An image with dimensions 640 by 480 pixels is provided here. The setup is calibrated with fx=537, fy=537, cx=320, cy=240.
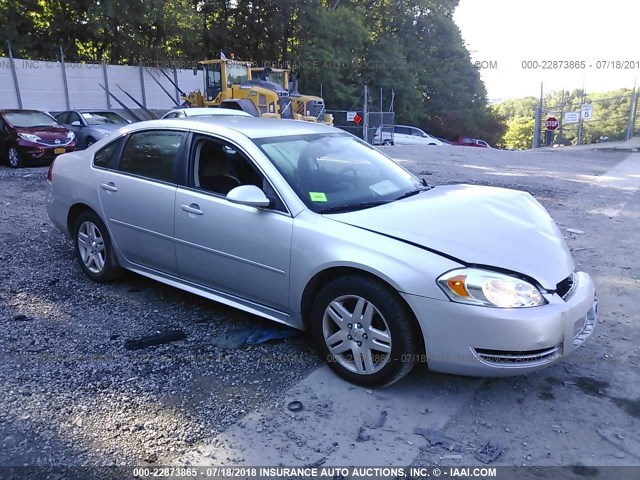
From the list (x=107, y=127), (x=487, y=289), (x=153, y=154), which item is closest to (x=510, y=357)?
(x=487, y=289)

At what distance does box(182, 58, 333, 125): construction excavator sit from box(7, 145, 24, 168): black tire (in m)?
6.88

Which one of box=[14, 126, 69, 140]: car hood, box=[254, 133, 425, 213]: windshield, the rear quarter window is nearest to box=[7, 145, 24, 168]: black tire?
box=[14, 126, 69, 140]: car hood

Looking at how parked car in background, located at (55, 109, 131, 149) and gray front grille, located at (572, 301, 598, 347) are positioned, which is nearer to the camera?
gray front grille, located at (572, 301, 598, 347)

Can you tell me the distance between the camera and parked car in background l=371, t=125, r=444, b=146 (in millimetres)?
26703

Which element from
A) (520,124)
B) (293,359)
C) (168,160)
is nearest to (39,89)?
(168,160)

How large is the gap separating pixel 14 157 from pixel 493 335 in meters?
13.6

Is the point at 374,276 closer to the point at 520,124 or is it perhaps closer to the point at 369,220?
the point at 369,220

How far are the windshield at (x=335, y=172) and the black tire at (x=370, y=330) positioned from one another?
588mm

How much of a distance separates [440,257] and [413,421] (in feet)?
3.05

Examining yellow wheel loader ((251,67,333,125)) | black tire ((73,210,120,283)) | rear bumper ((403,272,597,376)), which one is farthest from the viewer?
yellow wheel loader ((251,67,333,125))

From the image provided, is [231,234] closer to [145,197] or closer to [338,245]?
[338,245]

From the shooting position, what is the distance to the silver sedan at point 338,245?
296 centimetres

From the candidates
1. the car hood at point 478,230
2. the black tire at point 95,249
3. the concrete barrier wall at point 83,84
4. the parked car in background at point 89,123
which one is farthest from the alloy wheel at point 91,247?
the concrete barrier wall at point 83,84

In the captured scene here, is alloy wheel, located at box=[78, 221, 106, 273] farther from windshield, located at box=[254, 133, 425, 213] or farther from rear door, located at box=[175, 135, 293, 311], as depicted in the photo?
windshield, located at box=[254, 133, 425, 213]
